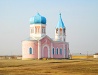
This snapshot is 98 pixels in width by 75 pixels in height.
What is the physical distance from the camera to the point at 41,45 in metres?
56.6

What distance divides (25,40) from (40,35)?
13.6 ft

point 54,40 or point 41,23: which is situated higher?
point 41,23

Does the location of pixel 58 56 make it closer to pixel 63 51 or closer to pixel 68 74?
pixel 63 51

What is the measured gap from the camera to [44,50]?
57281 millimetres

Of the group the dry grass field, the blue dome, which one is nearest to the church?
the blue dome

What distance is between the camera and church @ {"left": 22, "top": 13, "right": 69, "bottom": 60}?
183 feet

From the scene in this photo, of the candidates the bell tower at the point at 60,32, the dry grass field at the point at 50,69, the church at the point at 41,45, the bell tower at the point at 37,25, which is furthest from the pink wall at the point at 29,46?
the dry grass field at the point at 50,69

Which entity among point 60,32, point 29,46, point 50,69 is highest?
point 60,32

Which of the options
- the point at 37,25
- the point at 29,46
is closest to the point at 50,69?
the point at 29,46

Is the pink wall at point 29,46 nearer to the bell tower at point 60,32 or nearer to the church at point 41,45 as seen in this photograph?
the church at point 41,45

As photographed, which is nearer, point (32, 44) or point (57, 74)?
point (57, 74)

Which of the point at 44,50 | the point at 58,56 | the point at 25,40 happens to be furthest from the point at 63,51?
the point at 25,40

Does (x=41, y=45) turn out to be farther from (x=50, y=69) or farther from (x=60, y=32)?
(x=50, y=69)

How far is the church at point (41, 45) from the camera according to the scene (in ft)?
183
